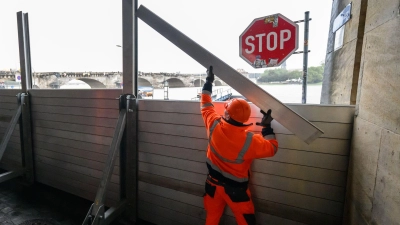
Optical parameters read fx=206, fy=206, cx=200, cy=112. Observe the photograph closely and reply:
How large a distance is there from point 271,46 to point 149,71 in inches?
60.4

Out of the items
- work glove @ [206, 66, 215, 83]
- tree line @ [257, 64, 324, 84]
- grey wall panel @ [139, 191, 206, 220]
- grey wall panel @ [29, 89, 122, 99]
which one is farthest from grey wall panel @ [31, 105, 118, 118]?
tree line @ [257, 64, 324, 84]

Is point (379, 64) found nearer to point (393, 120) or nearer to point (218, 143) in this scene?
point (393, 120)

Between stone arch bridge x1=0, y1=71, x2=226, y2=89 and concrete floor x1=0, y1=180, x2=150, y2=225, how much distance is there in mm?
1802

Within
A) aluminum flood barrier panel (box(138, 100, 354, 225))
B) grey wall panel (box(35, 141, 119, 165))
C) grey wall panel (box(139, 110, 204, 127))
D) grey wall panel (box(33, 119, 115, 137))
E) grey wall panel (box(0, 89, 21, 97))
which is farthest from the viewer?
grey wall panel (box(0, 89, 21, 97))

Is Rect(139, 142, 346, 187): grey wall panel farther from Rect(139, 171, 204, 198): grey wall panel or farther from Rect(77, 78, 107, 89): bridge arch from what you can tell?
Rect(77, 78, 107, 89): bridge arch

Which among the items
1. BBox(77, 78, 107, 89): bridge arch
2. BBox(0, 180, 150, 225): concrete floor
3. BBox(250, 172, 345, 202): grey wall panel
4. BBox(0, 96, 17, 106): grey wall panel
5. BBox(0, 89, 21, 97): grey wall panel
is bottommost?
BBox(0, 180, 150, 225): concrete floor

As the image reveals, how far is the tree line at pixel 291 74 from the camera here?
192cm

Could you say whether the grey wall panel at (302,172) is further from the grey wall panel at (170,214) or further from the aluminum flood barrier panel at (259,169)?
the grey wall panel at (170,214)

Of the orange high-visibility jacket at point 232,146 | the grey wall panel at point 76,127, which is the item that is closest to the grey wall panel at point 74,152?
the grey wall panel at point 76,127

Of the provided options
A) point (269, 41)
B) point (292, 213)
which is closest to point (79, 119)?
point (269, 41)

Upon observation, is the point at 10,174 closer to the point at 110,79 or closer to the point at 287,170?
the point at 110,79

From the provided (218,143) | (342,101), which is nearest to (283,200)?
(218,143)

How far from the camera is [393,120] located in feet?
3.52

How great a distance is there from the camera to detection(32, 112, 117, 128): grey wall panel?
2.90 metres
